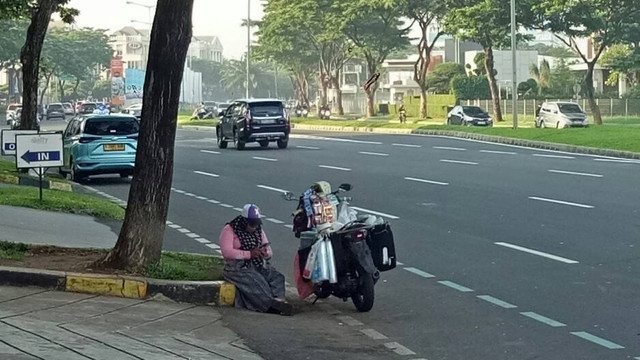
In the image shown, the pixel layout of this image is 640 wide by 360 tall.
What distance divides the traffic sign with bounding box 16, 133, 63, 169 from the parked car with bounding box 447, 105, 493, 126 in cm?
4165

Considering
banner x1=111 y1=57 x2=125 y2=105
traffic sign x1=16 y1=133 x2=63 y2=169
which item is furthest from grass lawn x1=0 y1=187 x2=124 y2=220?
banner x1=111 y1=57 x2=125 y2=105

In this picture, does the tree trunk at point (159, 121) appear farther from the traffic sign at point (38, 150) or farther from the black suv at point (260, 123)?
the black suv at point (260, 123)

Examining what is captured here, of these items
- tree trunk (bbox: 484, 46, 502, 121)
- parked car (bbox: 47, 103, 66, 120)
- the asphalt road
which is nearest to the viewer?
the asphalt road

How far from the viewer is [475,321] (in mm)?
9859

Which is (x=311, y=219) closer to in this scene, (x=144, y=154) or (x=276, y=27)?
(x=144, y=154)

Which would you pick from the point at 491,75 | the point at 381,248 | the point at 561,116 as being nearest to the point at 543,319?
the point at 381,248

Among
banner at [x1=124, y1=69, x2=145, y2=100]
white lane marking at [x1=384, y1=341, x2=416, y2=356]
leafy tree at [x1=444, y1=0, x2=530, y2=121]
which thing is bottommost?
white lane marking at [x1=384, y1=341, x2=416, y2=356]

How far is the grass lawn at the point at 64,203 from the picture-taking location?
18906 mm

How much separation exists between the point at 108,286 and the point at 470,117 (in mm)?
49915

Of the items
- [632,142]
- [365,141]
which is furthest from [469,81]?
[632,142]

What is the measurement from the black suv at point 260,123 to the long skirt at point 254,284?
29249 mm

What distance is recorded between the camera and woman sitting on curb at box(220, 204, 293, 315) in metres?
10.5

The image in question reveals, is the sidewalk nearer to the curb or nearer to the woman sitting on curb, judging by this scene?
the curb

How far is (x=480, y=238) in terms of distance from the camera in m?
15.1
